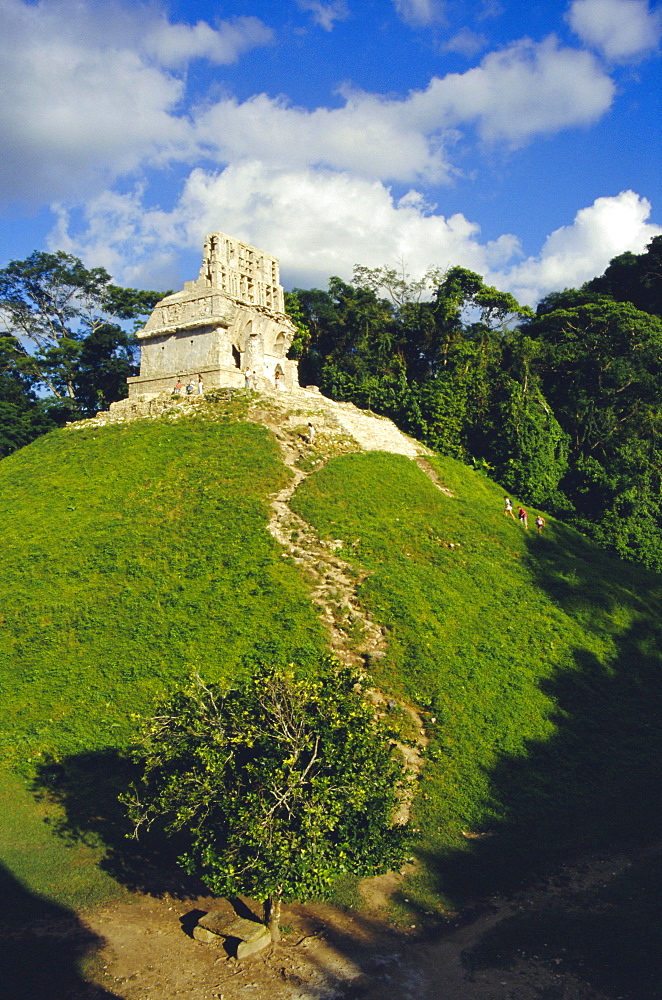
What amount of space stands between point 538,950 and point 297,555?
1296 cm

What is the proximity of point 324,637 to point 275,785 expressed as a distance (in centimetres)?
832

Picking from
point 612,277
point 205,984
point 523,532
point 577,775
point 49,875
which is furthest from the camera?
Result: point 612,277

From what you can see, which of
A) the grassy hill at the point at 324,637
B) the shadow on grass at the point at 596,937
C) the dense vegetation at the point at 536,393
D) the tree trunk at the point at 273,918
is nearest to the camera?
the shadow on grass at the point at 596,937

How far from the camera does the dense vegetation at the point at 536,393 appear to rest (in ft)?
105

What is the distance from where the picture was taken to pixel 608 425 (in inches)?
1369

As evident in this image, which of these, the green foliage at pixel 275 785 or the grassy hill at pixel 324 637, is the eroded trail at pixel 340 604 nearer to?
the grassy hill at pixel 324 637

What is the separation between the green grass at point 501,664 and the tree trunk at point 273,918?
279 centimetres

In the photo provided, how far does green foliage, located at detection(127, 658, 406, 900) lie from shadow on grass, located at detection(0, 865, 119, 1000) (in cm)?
198

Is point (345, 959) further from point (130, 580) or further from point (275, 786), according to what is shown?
point (130, 580)

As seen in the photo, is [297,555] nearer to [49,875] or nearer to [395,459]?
[395,459]

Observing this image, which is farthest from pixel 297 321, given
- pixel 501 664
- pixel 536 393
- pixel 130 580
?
pixel 501 664

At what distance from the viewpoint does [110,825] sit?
13961 mm

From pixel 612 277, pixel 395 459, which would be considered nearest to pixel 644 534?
pixel 395 459

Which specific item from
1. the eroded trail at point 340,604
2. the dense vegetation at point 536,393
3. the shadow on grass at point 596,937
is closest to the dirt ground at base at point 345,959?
the shadow on grass at point 596,937
